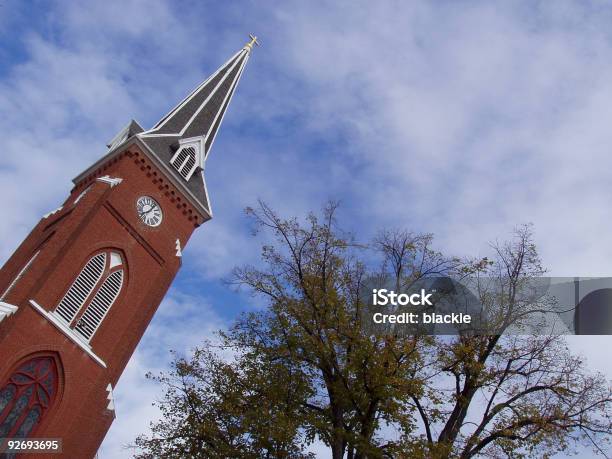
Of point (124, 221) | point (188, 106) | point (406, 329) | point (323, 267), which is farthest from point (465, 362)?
point (188, 106)

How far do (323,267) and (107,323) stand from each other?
1151 centimetres

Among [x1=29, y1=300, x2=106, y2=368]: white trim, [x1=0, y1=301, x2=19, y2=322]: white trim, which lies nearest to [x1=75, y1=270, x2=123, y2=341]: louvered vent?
[x1=29, y1=300, x2=106, y2=368]: white trim

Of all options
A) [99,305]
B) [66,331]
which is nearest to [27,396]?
[66,331]

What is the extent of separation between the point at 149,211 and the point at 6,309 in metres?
8.07

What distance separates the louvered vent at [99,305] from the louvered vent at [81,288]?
40 cm

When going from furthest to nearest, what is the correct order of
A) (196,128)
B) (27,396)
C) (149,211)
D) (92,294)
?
(196,128)
(149,211)
(92,294)
(27,396)

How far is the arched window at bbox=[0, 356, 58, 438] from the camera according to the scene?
18.8 meters

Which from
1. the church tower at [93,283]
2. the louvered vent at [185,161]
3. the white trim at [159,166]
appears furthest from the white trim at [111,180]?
the louvered vent at [185,161]

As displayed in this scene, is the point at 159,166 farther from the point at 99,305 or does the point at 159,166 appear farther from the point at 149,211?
the point at 99,305

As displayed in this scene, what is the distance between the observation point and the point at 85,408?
2094cm

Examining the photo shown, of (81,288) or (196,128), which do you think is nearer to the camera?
(81,288)

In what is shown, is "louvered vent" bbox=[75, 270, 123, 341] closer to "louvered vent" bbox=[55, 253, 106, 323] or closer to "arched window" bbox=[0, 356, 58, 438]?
"louvered vent" bbox=[55, 253, 106, 323]

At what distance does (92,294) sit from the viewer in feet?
73.6

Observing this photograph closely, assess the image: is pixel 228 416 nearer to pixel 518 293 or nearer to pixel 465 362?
pixel 465 362
